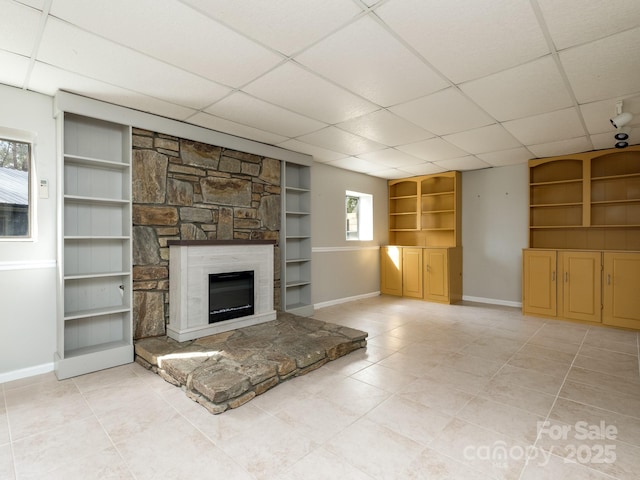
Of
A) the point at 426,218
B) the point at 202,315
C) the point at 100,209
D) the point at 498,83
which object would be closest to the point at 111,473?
the point at 202,315

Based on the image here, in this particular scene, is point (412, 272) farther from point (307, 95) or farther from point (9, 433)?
point (9, 433)

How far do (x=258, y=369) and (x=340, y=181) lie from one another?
13.7ft

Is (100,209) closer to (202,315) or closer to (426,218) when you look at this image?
(202,315)

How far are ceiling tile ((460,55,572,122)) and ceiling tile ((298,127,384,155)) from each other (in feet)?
5.09

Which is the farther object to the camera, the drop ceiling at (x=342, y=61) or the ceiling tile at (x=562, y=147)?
the ceiling tile at (x=562, y=147)

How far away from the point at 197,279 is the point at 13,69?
2322 mm

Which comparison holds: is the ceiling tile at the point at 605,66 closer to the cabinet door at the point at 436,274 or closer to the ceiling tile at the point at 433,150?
the ceiling tile at the point at 433,150

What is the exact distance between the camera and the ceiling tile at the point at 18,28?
1920mm

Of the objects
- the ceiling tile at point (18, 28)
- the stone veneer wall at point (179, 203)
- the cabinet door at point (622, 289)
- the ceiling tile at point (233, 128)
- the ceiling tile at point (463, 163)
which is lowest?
the cabinet door at point (622, 289)

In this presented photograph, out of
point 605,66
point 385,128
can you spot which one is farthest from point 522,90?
point 385,128

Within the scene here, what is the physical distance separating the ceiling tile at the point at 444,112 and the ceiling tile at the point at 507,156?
4.91 feet

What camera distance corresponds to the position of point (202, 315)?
369 centimetres

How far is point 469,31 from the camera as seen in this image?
2.12 metres

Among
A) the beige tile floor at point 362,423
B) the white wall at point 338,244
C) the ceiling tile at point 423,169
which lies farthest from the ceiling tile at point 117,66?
the ceiling tile at point 423,169
